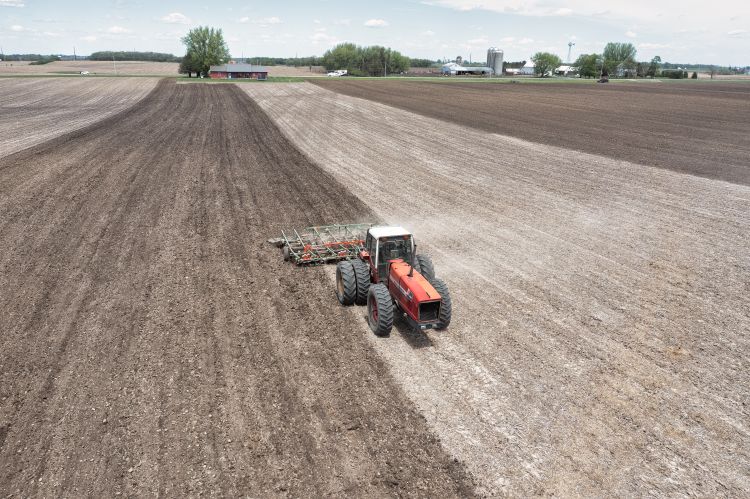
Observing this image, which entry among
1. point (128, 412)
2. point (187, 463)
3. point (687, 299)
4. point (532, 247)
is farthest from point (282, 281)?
point (687, 299)

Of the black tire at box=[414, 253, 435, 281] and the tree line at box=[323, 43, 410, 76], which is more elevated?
the tree line at box=[323, 43, 410, 76]

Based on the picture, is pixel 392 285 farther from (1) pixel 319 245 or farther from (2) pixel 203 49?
(2) pixel 203 49

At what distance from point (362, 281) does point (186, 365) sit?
426 cm

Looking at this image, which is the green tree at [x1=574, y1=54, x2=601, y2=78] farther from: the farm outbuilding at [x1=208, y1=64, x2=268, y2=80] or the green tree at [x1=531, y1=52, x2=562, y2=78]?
the farm outbuilding at [x1=208, y1=64, x2=268, y2=80]

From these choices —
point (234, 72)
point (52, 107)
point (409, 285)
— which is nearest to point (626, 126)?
point (409, 285)

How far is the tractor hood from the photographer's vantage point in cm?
953

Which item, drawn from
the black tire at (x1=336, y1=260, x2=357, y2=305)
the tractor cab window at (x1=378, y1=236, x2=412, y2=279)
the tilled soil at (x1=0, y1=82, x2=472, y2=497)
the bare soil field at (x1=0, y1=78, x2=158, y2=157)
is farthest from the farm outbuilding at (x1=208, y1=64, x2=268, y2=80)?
the tractor cab window at (x1=378, y1=236, x2=412, y2=279)

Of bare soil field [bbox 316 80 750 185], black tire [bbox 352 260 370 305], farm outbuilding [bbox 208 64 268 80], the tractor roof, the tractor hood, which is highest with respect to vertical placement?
farm outbuilding [bbox 208 64 268 80]

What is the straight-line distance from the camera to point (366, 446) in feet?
24.6

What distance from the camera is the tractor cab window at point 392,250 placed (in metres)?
11.1

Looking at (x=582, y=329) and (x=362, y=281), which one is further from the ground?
(x=362, y=281)

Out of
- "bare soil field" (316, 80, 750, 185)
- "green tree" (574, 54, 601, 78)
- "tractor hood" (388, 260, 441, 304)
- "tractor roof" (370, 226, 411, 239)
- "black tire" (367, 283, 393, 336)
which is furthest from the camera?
"green tree" (574, 54, 601, 78)

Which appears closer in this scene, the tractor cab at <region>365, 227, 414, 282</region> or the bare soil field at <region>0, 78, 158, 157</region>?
the tractor cab at <region>365, 227, 414, 282</region>

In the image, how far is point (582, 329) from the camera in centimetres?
1090
